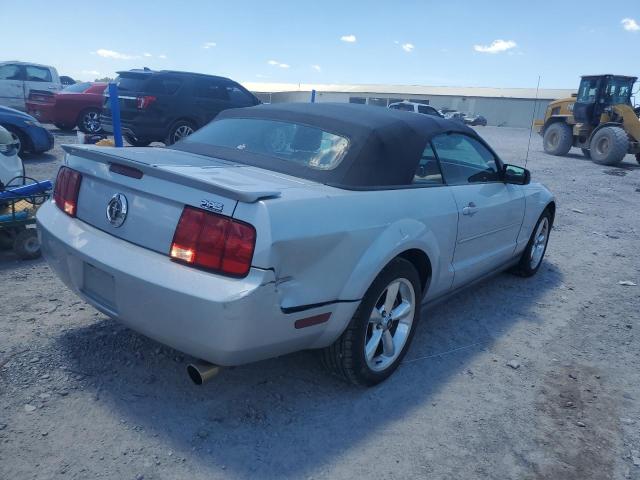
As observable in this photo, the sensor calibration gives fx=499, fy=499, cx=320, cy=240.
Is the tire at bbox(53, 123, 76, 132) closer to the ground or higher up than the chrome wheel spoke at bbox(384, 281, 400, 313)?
higher up

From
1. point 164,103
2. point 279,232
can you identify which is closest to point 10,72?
point 164,103

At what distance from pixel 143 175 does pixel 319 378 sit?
1479 mm

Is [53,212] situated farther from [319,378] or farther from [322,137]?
[319,378]

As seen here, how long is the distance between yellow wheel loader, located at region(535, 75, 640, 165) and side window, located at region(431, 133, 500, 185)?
1398 centimetres

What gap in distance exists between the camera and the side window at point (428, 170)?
311 centimetres

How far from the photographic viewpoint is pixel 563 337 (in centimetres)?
371

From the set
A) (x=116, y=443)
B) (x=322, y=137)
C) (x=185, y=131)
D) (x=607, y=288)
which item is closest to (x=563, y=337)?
(x=607, y=288)

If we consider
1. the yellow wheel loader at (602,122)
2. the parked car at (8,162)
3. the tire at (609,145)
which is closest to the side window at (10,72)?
the parked car at (8,162)

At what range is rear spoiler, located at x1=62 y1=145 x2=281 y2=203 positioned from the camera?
207 cm

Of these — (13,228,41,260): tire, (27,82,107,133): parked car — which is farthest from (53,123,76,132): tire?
(13,228,41,260): tire

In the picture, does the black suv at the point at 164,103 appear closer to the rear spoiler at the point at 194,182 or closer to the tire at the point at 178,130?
A: the tire at the point at 178,130

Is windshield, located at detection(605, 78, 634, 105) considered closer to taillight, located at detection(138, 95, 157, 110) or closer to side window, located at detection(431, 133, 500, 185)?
taillight, located at detection(138, 95, 157, 110)

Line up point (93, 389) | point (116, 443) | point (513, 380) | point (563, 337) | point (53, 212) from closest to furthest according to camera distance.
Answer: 1. point (116, 443)
2. point (93, 389)
3. point (53, 212)
4. point (513, 380)
5. point (563, 337)

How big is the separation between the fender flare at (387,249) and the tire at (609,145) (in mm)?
15239
